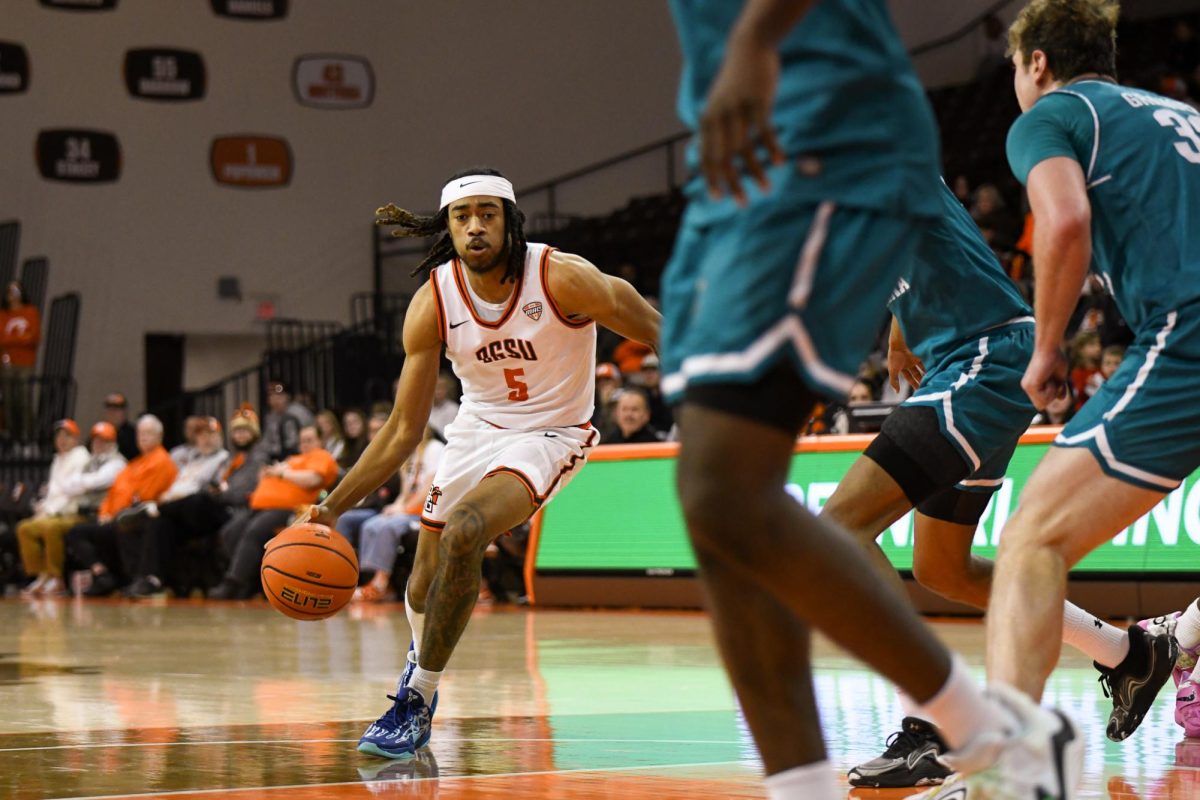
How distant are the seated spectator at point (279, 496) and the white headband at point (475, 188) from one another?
9388 mm

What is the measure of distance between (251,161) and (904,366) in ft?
63.1

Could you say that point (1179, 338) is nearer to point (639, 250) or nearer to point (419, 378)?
point (419, 378)

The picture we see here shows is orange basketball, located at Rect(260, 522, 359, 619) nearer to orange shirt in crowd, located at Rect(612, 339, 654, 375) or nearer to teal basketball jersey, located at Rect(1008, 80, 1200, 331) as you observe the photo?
teal basketball jersey, located at Rect(1008, 80, 1200, 331)

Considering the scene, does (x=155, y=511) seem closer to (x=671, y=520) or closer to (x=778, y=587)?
(x=671, y=520)

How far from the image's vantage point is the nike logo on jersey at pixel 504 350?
559cm

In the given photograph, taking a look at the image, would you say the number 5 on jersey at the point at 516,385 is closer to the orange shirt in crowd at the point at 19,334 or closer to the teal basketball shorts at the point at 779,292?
the teal basketball shorts at the point at 779,292

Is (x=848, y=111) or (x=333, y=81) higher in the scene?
(x=333, y=81)

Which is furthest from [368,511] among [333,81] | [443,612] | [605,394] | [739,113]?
[739,113]

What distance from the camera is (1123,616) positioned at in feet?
31.9

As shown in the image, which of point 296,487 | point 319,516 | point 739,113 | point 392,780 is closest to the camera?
point 739,113

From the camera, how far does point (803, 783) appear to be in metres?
2.58

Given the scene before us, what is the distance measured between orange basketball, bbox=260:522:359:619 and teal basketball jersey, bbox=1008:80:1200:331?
8.95 feet

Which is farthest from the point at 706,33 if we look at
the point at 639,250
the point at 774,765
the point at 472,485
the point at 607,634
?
the point at 639,250

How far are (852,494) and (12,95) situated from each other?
19.9m
